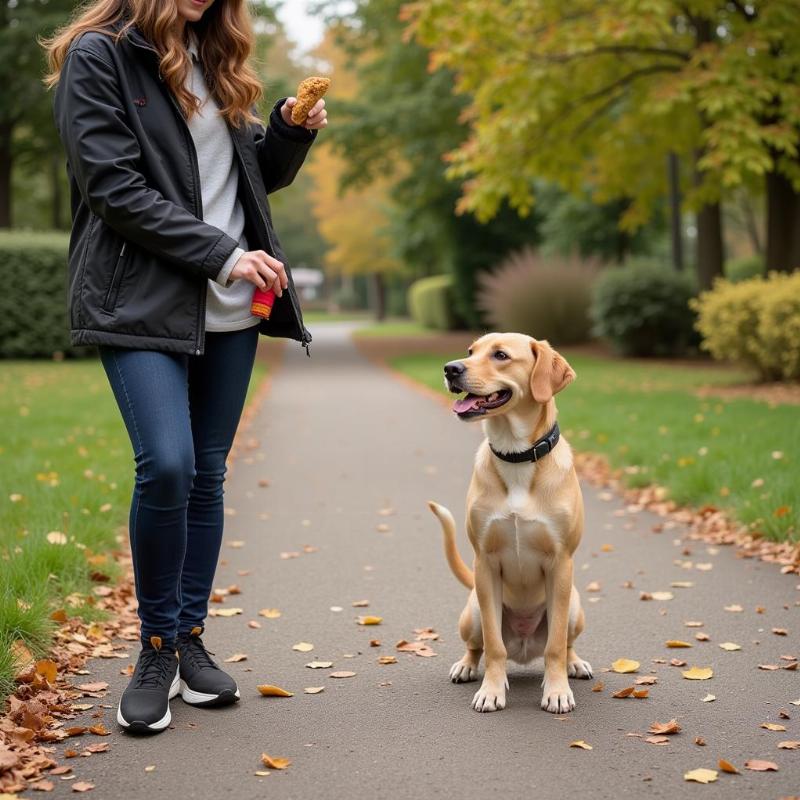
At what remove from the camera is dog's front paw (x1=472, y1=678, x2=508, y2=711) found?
371 centimetres

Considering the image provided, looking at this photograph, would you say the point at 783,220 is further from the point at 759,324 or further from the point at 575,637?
the point at 575,637

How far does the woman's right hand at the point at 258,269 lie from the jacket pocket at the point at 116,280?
355 millimetres

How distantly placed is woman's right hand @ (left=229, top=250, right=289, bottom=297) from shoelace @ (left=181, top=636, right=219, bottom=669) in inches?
52.8

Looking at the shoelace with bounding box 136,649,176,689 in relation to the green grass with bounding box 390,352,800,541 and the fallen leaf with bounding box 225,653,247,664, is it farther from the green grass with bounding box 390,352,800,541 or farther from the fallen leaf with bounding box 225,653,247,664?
the green grass with bounding box 390,352,800,541

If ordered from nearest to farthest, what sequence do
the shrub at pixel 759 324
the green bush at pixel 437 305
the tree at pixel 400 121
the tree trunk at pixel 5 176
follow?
the shrub at pixel 759 324 < the tree at pixel 400 121 < the tree trunk at pixel 5 176 < the green bush at pixel 437 305

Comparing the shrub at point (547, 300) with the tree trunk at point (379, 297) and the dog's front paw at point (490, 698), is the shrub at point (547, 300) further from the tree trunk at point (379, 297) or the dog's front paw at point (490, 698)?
the tree trunk at point (379, 297)

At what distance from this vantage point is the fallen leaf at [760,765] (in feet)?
10.2

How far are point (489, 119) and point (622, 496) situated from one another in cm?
940

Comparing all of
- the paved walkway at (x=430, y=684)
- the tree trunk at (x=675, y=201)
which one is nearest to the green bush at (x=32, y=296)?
the tree trunk at (x=675, y=201)

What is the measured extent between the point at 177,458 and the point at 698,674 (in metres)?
2.19

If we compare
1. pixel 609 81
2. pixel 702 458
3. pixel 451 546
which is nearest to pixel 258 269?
pixel 451 546

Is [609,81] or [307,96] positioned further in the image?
[609,81]

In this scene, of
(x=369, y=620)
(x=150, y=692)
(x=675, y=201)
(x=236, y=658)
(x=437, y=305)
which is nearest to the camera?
(x=150, y=692)

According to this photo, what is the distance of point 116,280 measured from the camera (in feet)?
11.2
